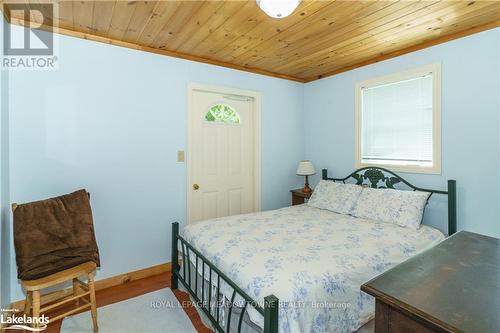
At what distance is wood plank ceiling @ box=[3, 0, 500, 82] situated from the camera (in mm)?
1991

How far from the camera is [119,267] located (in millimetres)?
2664

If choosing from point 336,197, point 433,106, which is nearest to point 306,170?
point 336,197

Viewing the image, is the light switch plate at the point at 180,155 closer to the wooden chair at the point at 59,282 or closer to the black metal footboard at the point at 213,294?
the black metal footboard at the point at 213,294

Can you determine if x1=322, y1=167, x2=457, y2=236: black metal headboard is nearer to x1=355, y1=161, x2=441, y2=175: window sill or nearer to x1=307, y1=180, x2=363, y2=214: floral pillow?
x1=355, y1=161, x2=441, y2=175: window sill

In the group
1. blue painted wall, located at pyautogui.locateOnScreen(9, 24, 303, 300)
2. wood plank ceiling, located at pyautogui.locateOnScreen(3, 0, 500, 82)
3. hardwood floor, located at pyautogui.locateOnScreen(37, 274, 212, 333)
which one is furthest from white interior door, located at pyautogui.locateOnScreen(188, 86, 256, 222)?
hardwood floor, located at pyautogui.locateOnScreen(37, 274, 212, 333)

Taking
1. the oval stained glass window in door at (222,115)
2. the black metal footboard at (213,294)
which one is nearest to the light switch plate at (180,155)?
the oval stained glass window in door at (222,115)

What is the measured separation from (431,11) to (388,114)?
3.81ft

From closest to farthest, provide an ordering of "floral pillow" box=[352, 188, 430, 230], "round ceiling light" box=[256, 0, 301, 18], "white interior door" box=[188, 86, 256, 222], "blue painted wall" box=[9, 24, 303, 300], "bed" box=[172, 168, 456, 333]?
1. "bed" box=[172, 168, 456, 333]
2. "round ceiling light" box=[256, 0, 301, 18]
3. "blue painted wall" box=[9, 24, 303, 300]
4. "floral pillow" box=[352, 188, 430, 230]
5. "white interior door" box=[188, 86, 256, 222]

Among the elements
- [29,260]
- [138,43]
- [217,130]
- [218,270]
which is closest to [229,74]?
[217,130]

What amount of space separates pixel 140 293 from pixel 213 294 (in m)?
1.07

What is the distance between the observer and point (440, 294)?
35.3 inches

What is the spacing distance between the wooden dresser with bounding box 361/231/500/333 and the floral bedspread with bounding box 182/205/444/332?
0.50 meters

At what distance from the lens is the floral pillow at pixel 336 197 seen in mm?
2850

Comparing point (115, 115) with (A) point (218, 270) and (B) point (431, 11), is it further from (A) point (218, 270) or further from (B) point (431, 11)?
(B) point (431, 11)
